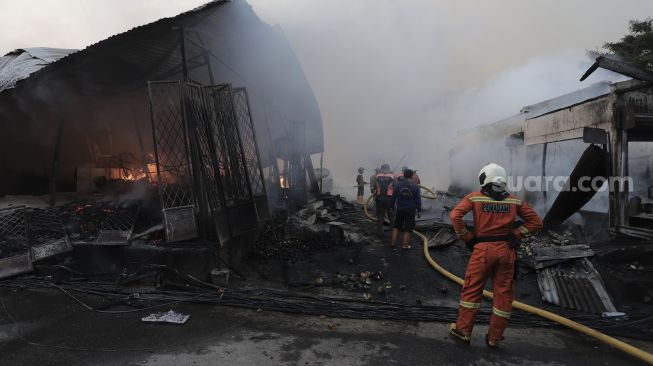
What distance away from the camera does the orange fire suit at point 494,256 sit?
372 centimetres

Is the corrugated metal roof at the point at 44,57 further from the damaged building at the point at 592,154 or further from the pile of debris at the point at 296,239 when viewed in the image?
the damaged building at the point at 592,154

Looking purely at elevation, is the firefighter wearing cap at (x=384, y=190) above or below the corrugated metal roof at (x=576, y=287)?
above

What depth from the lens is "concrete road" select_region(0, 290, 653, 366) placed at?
356 centimetres

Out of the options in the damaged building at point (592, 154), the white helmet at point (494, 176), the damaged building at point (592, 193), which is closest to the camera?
the white helmet at point (494, 176)

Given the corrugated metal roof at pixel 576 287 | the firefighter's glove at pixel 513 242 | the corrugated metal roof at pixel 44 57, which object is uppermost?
the corrugated metal roof at pixel 44 57

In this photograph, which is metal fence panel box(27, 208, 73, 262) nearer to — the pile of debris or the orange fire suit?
the pile of debris

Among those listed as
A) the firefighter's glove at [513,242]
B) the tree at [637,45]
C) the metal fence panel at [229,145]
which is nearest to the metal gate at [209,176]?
the metal fence panel at [229,145]

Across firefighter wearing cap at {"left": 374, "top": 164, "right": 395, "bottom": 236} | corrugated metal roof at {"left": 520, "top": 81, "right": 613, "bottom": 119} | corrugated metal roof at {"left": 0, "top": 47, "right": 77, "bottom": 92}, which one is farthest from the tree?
corrugated metal roof at {"left": 0, "top": 47, "right": 77, "bottom": 92}

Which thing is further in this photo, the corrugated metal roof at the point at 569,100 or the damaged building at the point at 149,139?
the corrugated metal roof at the point at 569,100

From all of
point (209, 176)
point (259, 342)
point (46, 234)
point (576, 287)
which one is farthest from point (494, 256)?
point (46, 234)

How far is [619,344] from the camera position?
3.58m

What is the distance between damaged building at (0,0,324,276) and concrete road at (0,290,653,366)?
5.06 ft

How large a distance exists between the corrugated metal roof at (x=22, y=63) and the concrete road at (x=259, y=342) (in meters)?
4.90

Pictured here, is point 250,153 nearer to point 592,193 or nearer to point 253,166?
point 253,166
